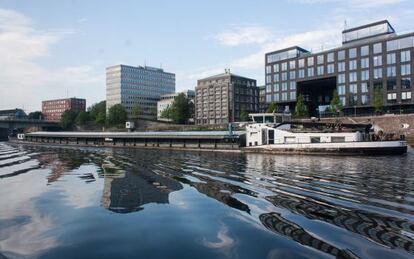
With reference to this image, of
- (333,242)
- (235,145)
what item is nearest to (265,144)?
(235,145)

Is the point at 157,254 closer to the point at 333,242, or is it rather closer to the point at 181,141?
the point at 333,242

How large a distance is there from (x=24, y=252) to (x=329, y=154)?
42.7 metres

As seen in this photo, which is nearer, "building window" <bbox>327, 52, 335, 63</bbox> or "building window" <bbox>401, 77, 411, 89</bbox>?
"building window" <bbox>401, 77, 411, 89</bbox>

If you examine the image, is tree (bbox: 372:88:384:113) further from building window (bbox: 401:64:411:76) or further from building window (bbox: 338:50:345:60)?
building window (bbox: 338:50:345:60)

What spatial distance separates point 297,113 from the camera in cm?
11906

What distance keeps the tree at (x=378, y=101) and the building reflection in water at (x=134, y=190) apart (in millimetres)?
91147

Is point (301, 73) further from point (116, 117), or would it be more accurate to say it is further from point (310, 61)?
point (116, 117)

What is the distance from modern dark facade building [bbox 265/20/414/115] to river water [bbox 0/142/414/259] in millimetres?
94651

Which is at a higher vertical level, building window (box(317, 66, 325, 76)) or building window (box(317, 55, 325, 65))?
building window (box(317, 55, 325, 65))

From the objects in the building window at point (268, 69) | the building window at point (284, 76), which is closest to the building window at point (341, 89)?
the building window at point (284, 76)

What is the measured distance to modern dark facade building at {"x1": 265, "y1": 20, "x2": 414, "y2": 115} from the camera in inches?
4139

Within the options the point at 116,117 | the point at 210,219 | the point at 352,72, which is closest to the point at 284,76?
the point at 352,72

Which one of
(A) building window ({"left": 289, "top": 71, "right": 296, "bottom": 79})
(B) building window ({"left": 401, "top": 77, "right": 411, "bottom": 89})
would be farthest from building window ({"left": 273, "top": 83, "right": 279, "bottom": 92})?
(B) building window ({"left": 401, "top": 77, "right": 411, "bottom": 89})

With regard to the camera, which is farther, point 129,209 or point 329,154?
point 329,154
